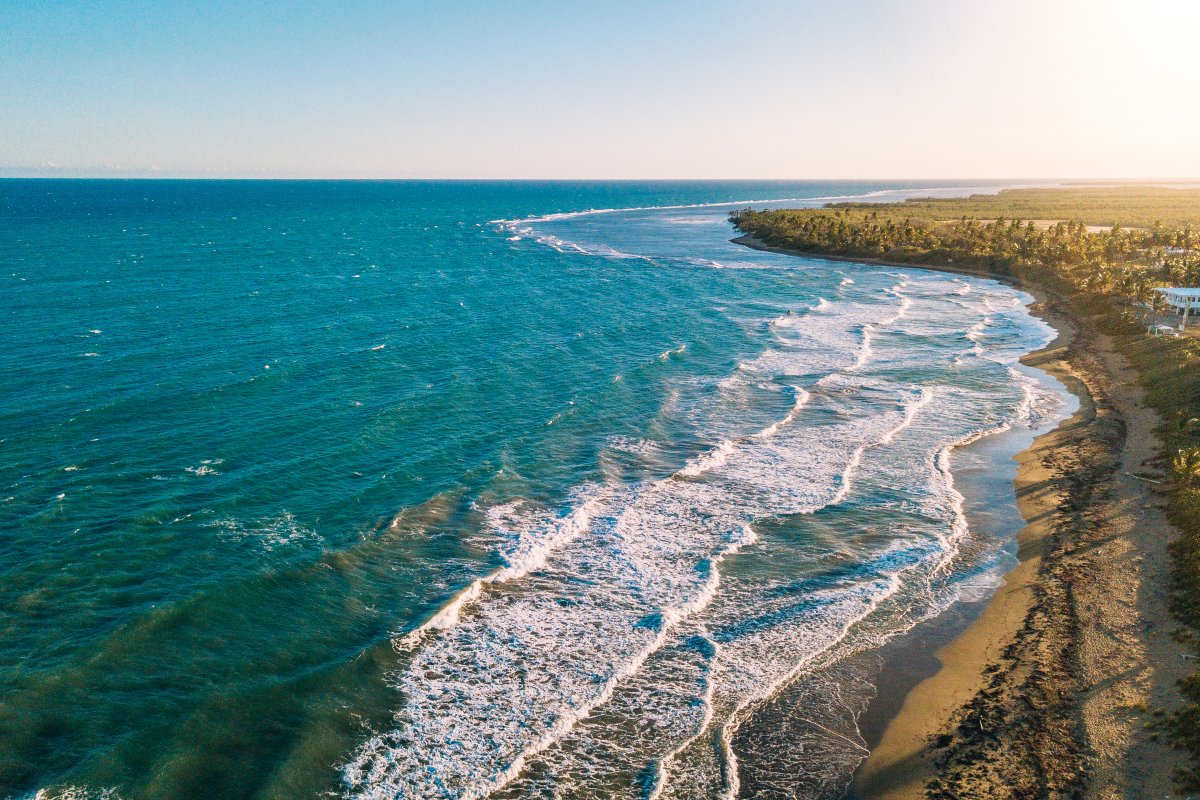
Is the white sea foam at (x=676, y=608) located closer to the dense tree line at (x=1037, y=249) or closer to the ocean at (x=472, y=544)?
the ocean at (x=472, y=544)

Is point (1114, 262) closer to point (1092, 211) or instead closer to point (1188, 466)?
point (1188, 466)

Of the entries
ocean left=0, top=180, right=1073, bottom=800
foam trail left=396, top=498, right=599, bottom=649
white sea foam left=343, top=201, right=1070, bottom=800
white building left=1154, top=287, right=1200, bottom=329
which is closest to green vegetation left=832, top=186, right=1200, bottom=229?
white building left=1154, top=287, right=1200, bottom=329

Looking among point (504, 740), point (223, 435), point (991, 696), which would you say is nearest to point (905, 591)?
point (991, 696)

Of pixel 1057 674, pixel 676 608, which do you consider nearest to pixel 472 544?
pixel 676 608

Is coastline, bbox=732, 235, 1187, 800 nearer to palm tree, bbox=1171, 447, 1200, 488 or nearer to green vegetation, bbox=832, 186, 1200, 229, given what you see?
palm tree, bbox=1171, 447, 1200, 488

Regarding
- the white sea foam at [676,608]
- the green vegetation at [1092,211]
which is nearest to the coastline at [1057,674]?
the white sea foam at [676,608]

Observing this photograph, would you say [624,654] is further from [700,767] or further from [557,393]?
[557,393]
